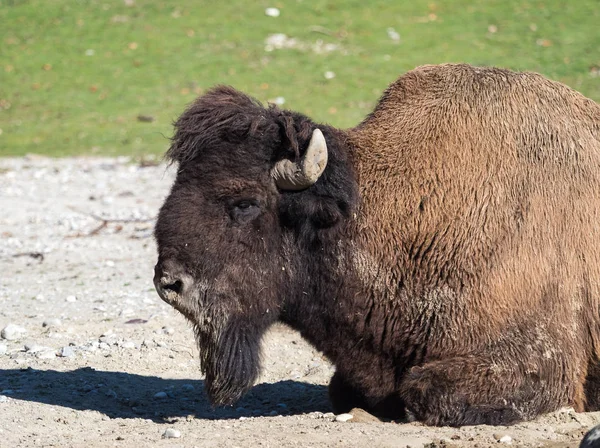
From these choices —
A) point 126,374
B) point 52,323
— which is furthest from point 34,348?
point 126,374

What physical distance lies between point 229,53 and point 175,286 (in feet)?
64.9

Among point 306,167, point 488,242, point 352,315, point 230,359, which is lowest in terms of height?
point 230,359

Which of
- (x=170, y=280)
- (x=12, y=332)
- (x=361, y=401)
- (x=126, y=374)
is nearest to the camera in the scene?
(x=170, y=280)

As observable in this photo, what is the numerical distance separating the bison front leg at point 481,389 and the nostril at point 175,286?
146cm

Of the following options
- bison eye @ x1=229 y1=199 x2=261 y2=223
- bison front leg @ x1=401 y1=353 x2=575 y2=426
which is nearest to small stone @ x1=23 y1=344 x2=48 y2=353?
bison eye @ x1=229 y1=199 x2=261 y2=223

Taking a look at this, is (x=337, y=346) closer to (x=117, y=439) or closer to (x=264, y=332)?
(x=264, y=332)

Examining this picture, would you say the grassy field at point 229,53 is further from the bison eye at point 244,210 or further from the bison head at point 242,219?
the bison eye at point 244,210

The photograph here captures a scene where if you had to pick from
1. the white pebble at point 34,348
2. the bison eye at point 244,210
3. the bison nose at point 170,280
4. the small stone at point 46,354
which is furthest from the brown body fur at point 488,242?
the white pebble at point 34,348

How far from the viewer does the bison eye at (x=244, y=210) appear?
5.70 m

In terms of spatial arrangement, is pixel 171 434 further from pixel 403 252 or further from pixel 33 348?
pixel 33 348

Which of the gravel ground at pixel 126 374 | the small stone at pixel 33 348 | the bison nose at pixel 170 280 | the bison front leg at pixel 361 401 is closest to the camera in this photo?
the gravel ground at pixel 126 374

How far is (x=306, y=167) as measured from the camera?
5469mm

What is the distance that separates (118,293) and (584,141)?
4955mm

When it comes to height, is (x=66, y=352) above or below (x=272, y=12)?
above
